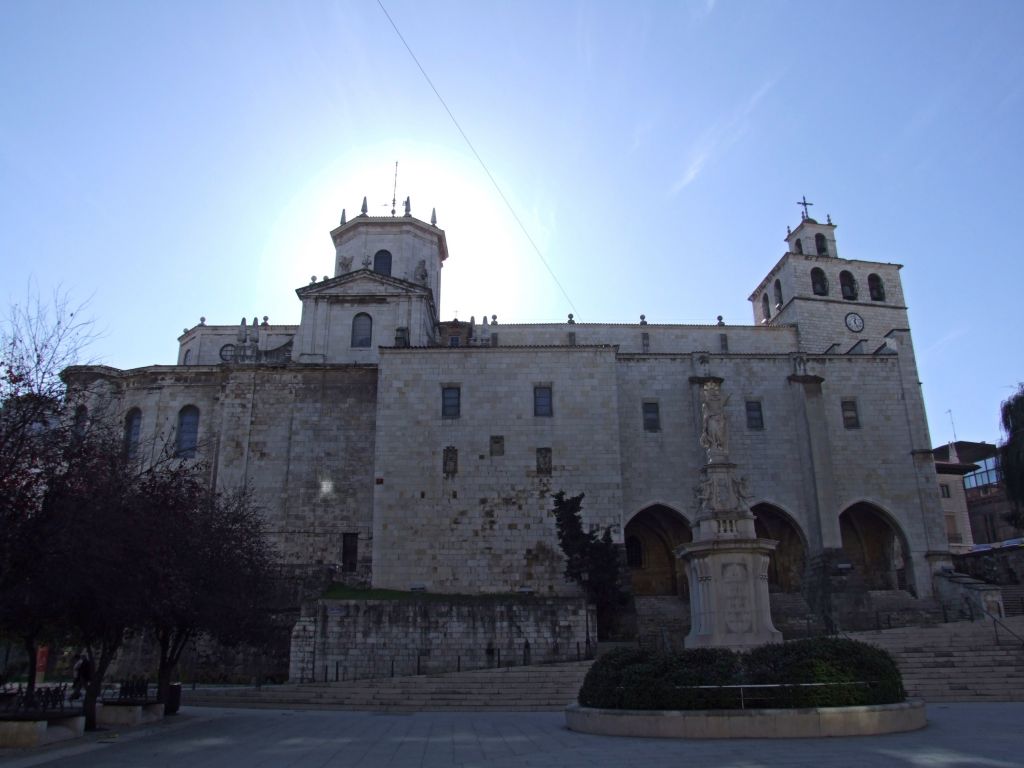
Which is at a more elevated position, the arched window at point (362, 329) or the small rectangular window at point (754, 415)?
the arched window at point (362, 329)

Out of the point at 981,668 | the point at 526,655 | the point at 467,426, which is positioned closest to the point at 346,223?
the point at 467,426

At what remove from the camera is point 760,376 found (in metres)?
39.2

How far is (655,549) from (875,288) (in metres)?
23.3

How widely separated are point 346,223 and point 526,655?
92.1ft

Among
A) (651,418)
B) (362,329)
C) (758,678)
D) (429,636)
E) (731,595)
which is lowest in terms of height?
(758,678)

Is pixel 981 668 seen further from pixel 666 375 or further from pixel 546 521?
pixel 666 375

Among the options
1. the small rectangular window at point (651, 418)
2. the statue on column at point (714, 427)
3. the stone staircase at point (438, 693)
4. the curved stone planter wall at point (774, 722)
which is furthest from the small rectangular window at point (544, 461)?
the curved stone planter wall at point (774, 722)

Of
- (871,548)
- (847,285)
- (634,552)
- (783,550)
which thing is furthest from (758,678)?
(847,285)

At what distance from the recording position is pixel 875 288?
49.7 meters

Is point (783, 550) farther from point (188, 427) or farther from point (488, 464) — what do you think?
point (188, 427)

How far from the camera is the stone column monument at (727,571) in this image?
638 inches

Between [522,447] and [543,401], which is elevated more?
[543,401]

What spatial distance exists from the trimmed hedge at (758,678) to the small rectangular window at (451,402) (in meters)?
23.4

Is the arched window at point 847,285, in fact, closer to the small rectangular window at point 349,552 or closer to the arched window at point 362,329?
the arched window at point 362,329
